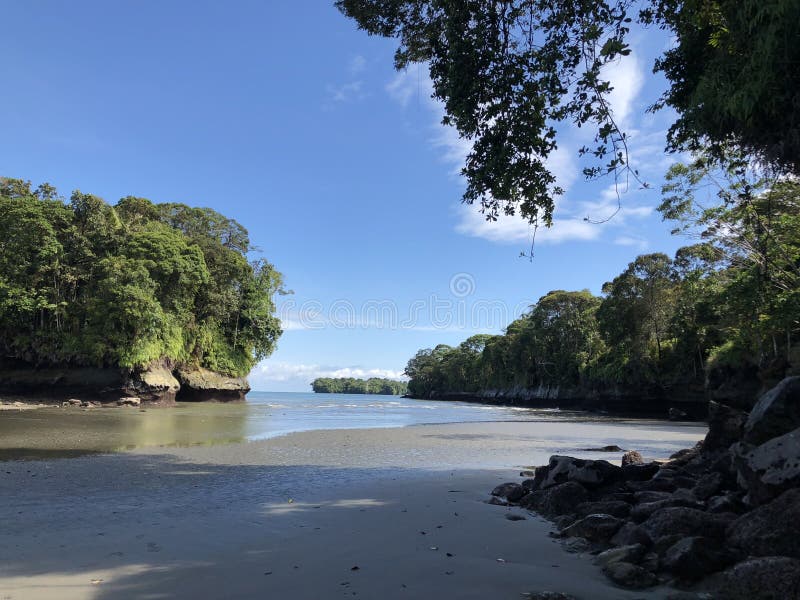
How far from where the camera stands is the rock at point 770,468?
4195mm

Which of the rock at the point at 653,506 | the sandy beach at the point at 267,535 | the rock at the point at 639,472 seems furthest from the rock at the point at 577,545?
the rock at the point at 639,472

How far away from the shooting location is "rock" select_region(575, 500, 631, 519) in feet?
17.1

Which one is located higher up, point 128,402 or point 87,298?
point 87,298

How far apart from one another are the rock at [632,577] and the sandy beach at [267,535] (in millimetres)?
109

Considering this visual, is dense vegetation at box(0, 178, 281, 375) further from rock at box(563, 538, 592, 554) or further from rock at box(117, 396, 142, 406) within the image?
rock at box(563, 538, 592, 554)

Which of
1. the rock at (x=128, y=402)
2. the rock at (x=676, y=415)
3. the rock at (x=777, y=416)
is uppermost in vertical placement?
the rock at (x=777, y=416)

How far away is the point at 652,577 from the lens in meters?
3.48

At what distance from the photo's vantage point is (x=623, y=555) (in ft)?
12.6

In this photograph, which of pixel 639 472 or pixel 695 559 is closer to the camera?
pixel 695 559

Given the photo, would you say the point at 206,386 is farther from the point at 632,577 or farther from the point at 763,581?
the point at 763,581

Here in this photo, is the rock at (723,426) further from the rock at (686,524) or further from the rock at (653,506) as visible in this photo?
the rock at (686,524)

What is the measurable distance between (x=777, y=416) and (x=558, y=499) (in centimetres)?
263

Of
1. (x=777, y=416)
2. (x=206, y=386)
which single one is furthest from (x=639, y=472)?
(x=206, y=386)

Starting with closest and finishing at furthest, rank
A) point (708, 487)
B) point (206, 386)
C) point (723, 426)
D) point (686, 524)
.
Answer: point (686, 524) → point (708, 487) → point (723, 426) → point (206, 386)
